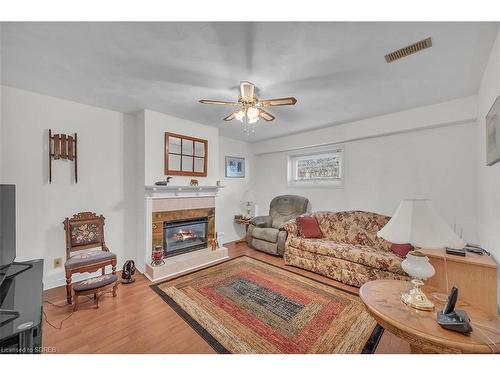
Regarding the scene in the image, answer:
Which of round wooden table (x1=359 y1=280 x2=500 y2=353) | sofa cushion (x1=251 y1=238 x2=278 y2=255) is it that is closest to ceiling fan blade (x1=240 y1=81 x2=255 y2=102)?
round wooden table (x1=359 y1=280 x2=500 y2=353)

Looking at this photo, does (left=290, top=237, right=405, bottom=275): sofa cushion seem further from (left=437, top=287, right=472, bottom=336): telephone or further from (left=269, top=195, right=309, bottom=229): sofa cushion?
(left=437, top=287, right=472, bottom=336): telephone

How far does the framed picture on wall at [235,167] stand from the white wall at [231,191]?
10cm

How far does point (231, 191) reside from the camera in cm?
481

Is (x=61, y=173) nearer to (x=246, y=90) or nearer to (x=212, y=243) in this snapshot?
(x=212, y=243)

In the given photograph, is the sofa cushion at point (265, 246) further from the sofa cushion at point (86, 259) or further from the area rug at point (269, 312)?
the sofa cushion at point (86, 259)

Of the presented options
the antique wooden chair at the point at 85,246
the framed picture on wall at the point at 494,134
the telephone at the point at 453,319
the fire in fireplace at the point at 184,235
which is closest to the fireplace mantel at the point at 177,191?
the fire in fireplace at the point at 184,235

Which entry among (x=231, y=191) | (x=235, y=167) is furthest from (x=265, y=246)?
(x=235, y=167)

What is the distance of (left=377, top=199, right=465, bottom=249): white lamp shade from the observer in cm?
122

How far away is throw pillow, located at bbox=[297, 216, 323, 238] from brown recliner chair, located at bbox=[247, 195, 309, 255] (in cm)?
37
